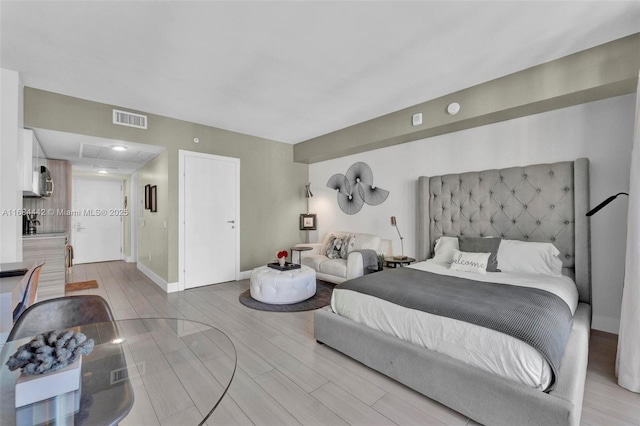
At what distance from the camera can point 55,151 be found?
4.43 meters

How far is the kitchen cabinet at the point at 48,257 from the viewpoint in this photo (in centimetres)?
365

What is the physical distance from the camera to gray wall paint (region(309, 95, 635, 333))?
2.61 m

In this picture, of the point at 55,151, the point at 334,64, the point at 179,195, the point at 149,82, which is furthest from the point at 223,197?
the point at 334,64

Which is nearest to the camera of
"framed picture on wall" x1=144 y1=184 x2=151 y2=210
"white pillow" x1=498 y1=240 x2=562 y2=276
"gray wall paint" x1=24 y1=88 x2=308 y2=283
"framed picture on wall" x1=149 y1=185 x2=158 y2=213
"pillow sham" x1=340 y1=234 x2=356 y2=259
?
"white pillow" x1=498 y1=240 x2=562 y2=276

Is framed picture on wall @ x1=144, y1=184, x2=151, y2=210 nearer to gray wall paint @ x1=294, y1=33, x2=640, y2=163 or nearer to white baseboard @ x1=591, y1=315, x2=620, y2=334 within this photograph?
gray wall paint @ x1=294, y1=33, x2=640, y2=163

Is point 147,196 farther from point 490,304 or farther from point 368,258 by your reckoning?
point 490,304

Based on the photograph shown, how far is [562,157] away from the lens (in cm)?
290

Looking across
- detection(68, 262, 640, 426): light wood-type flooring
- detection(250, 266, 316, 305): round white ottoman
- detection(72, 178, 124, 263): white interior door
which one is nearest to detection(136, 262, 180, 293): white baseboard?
detection(68, 262, 640, 426): light wood-type flooring

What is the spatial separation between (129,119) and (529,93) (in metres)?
4.65

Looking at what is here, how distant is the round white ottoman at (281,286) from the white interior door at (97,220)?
546cm

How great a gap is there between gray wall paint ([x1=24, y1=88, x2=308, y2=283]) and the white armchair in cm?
99

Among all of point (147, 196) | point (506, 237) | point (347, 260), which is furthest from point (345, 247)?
point (147, 196)

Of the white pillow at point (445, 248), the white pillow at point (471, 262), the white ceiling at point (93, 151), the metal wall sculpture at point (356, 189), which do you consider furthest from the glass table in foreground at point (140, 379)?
the metal wall sculpture at point (356, 189)

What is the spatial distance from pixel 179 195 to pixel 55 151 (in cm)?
215
